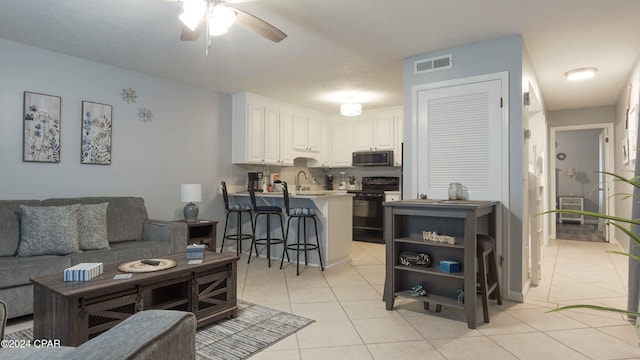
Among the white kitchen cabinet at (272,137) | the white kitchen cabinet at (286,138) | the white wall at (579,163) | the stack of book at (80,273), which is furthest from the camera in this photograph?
the white wall at (579,163)

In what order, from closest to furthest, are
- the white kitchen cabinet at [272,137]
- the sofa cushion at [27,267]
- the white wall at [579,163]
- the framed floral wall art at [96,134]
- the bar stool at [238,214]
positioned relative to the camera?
the sofa cushion at [27,267] → the framed floral wall art at [96,134] → the bar stool at [238,214] → the white kitchen cabinet at [272,137] → the white wall at [579,163]

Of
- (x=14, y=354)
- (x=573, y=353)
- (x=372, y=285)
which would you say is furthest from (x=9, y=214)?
(x=573, y=353)

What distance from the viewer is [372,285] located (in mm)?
3791

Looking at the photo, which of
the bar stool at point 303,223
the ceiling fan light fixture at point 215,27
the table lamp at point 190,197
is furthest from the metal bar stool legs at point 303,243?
the ceiling fan light fixture at point 215,27

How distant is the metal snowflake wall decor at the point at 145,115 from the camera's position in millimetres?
4438

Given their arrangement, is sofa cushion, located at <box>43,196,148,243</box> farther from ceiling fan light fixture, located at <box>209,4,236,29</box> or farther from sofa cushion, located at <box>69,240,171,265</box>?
ceiling fan light fixture, located at <box>209,4,236,29</box>

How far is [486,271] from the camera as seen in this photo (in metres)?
3.03

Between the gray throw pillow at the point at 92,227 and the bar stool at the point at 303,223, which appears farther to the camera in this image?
the bar stool at the point at 303,223

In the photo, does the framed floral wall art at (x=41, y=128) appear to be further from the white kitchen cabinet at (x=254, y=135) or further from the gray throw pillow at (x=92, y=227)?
the white kitchen cabinet at (x=254, y=135)

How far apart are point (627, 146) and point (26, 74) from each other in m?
6.87

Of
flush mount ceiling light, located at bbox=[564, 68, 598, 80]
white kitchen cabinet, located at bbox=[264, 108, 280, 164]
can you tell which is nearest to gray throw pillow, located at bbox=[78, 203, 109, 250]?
white kitchen cabinet, located at bbox=[264, 108, 280, 164]

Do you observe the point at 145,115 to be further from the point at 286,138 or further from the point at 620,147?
the point at 620,147

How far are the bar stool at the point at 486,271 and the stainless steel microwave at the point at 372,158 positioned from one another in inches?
136

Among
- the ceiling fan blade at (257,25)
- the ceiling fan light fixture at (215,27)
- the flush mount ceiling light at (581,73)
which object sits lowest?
the ceiling fan light fixture at (215,27)
